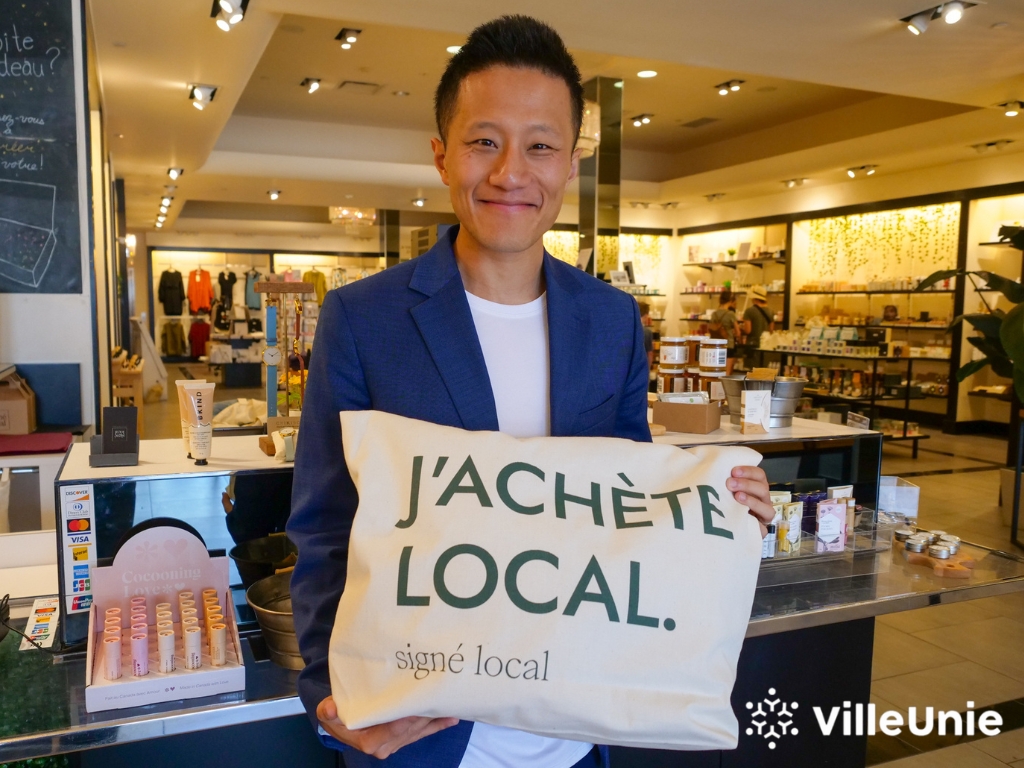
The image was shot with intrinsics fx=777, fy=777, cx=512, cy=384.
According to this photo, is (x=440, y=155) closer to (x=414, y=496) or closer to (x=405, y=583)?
(x=414, y=496)

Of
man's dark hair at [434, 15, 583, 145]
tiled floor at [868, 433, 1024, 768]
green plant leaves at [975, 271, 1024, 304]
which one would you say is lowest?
tiled floor at [868, 433, 1024, 768]

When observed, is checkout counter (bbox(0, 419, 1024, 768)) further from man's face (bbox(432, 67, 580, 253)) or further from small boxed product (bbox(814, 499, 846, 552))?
man's face (bbox(432, 67, 580, 253))

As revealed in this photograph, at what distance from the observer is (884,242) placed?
10.5 meters

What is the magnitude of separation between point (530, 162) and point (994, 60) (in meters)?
6.37

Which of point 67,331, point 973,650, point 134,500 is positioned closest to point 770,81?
point 973,650

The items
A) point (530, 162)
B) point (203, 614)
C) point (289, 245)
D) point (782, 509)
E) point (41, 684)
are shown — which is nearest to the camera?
point (530, 162)

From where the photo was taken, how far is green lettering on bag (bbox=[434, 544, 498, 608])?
868mm

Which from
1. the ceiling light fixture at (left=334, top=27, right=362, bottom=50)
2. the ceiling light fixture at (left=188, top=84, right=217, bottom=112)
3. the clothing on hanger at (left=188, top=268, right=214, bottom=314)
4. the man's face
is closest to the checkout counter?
the man's face

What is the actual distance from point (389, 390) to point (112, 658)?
0.85 meters

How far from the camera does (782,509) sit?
6.98 feet

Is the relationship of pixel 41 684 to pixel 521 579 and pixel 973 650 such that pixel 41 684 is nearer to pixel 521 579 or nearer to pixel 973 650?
pixel 521 579

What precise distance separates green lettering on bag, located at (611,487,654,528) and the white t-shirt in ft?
0.69

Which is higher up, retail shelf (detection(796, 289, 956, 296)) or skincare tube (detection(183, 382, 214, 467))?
retail shelf (detection(796, 289, 956, 296))

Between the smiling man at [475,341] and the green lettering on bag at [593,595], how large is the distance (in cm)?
23
